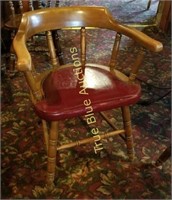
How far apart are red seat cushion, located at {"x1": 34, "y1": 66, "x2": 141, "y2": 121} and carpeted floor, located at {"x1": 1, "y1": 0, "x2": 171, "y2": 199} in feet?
1.47

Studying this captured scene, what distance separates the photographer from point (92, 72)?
4.02 feet

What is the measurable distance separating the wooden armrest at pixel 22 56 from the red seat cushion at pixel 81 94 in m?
0.20

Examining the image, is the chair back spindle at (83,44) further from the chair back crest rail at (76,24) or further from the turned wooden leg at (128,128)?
the turned wooden leg at (128,128)

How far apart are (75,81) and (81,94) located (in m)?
0.12

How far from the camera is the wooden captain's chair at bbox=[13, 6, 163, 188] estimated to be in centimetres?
97

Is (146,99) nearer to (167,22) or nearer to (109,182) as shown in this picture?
(109,182)

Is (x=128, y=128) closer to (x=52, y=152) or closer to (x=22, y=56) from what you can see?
(x=52, y=152)

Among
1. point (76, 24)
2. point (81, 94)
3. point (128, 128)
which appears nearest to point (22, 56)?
point (81, 94)

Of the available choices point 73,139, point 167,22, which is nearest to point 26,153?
point 73,139

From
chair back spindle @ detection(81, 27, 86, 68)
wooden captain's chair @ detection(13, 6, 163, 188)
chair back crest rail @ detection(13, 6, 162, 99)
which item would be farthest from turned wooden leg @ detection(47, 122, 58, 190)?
chair back spindle @ detection(81, 27, 86, 68)

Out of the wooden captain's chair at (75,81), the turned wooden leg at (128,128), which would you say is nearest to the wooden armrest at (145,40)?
the wooden captain's chair at (75,81)

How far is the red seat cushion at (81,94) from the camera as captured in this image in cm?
97

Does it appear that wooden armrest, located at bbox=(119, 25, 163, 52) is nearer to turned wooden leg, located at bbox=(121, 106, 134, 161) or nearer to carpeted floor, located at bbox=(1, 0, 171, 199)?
turned wooden leg, located at bbox=(121, 106, 134, 161)

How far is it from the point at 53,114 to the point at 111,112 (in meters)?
0.85
